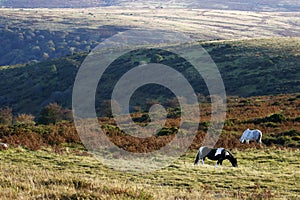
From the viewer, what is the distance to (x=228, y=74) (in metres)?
71.0

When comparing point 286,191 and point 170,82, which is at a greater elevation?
point 170,82

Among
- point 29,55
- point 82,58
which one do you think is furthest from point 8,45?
point 82,58

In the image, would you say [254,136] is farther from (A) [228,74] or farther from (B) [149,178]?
(A) [228,74]

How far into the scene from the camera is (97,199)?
7176mm

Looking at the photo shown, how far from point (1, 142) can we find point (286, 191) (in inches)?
539

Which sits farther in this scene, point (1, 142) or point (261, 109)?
point (261, 109)

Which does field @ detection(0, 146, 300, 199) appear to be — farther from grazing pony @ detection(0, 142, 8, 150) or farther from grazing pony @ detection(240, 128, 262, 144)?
grazing pony @ detection(240, 128, 262, 144)

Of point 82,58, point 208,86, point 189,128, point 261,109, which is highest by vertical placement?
point 82,58

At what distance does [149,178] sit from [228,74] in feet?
197

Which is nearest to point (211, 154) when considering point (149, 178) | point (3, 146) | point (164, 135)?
point (149, 178)

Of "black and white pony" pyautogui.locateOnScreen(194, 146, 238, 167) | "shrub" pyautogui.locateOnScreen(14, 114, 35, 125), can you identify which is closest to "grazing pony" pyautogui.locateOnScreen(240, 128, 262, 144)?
"black and white pony" pyautogui.locateOnScreen(194, 146, 238, 167)

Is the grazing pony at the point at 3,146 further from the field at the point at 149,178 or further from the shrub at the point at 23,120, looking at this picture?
the shrub at the point at 23,120

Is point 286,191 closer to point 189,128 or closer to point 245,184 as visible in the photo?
point 245,184

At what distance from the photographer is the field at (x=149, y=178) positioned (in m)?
7.87
